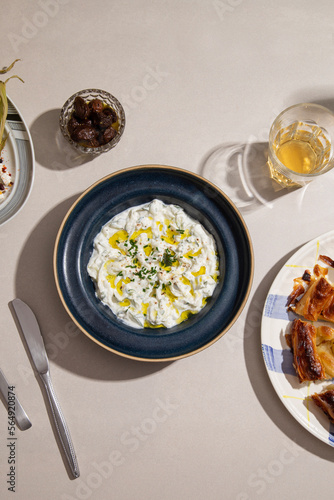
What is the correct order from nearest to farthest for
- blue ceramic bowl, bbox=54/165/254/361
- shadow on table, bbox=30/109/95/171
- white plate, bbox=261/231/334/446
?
1. blue ceramic bowl, bbox=54/165/254/361
2. white plate, bbox=261/231/334/446
3. shadow on table, bbox=30/109/95/171

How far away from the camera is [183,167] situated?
2145 millimetres

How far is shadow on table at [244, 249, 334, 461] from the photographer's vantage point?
2059 mm

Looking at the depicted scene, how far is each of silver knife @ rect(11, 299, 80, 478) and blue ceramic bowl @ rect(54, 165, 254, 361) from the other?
0.31 m

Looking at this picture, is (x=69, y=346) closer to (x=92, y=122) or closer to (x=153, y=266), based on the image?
(x=153, y=266)

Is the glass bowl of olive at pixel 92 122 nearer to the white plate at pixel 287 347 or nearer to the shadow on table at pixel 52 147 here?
the shadow on table at pixel 52 147

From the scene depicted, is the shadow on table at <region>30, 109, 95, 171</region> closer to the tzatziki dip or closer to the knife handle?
the tzatziki dip

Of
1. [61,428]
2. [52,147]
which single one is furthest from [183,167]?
[61,428]

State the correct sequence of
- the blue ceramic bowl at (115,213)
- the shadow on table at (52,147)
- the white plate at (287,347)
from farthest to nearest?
the shadow on table at (52,147)
the white plate at (287,347)
the blue ceramic bowl at (115,213)

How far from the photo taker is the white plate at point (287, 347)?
78.5 inches

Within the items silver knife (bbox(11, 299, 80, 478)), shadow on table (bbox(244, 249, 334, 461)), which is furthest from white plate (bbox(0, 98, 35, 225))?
shadow on table (bbox(244, 249, 334, 461))

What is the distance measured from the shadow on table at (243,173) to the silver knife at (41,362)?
44.6 inches

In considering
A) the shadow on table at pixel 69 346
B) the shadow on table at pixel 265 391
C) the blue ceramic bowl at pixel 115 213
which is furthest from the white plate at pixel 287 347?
the shadow on table at pixel 69 346

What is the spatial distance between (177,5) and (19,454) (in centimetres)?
244

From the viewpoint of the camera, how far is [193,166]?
2.15m
